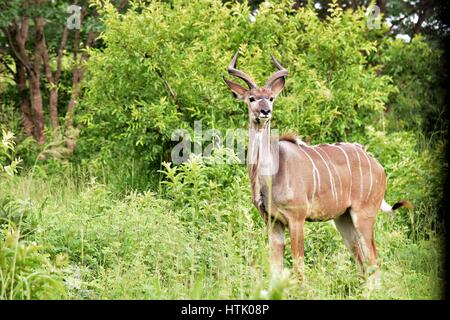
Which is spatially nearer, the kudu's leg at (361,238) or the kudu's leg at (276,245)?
the kudu's leg at (276,245)

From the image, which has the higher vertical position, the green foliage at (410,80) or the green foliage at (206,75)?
the green foliage at (410,80)

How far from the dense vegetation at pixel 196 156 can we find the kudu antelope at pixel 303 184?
0.79ft

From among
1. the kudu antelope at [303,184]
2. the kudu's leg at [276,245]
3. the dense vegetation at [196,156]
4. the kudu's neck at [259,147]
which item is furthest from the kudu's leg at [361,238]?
the kudu's neck at [259,147]

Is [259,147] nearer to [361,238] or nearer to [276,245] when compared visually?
[276,245]

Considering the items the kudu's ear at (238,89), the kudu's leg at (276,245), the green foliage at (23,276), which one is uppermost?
the kudu's ear at (238,89)

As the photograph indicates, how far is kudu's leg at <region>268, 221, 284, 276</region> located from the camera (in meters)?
5.27

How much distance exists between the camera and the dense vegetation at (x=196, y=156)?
5.59m

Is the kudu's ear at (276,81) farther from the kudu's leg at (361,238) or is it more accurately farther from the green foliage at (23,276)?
the green foliage at (23,276)

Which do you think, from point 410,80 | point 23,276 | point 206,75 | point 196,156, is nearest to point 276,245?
point 196,156

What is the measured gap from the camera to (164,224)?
591 cm

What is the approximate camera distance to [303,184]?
5.32 metres

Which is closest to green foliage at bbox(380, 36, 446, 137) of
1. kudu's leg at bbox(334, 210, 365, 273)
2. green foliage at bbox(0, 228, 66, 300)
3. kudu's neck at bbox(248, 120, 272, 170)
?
kudu's leg at bbox(334, 210, 365, 273)

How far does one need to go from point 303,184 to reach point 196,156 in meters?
1.57
